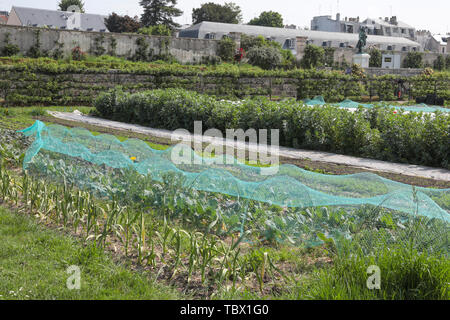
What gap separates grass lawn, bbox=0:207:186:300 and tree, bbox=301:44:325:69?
3473 centimetres

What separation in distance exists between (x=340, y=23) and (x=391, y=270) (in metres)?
71.6

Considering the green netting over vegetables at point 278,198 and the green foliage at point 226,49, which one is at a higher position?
the green foliage at point 226,49

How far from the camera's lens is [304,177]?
493cm

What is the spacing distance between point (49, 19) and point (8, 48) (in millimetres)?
32446

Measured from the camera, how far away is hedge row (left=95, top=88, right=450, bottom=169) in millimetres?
8391

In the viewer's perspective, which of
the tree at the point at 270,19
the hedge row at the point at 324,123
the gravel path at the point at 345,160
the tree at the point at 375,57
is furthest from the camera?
the tree at the point at 270,19

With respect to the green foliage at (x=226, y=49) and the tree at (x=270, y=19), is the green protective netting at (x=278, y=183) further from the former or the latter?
the tree at (x=270, y=19)

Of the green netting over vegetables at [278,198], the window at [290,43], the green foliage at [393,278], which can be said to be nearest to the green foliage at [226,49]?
the window at [290,43]

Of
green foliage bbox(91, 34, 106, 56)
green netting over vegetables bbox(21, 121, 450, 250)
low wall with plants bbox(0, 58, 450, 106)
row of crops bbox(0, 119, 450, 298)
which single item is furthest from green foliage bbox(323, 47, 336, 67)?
row of crops bbox(0, 119, 450, 298)

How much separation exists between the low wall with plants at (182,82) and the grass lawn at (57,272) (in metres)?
14.4

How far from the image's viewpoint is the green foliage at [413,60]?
1731 inches

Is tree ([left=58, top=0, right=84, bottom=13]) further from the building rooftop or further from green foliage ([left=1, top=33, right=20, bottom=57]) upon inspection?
green foliage ([left=1, top=33, right=20, bottom=57])

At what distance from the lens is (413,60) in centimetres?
4406
